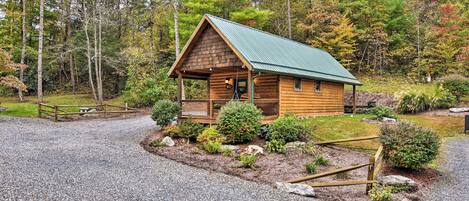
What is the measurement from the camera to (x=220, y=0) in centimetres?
2994

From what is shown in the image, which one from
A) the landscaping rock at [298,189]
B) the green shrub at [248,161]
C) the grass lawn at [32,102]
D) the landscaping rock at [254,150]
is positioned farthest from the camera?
the grass lawn at [32,102]

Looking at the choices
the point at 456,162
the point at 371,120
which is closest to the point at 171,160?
the point at 456,162

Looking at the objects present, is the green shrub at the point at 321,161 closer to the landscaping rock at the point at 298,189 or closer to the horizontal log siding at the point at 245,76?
the landscaping rock at the point at 298,189

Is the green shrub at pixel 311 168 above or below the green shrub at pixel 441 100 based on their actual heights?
below

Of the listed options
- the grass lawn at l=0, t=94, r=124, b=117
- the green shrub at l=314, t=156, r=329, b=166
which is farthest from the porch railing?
the grass lawn at l=0, t=94, r=124, b=117

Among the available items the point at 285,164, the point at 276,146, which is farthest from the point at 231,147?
the point at 285,164

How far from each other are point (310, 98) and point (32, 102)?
2321 centimetres

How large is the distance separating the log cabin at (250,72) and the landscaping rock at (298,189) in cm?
646

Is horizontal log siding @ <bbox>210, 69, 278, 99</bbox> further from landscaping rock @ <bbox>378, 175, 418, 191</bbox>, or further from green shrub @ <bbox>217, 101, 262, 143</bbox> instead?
landscaping rock @ <bbox>378, 175, 418, 191</bbox>

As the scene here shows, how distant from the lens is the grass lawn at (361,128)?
13.8 m

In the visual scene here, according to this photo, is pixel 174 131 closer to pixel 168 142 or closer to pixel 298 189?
pixel 168 142

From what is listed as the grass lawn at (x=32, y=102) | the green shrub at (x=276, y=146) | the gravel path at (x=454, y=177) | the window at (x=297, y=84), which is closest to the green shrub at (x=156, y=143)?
the green shrub at (x=276, y=146)

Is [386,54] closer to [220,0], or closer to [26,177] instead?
[220,0]

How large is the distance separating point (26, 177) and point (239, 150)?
670cm
